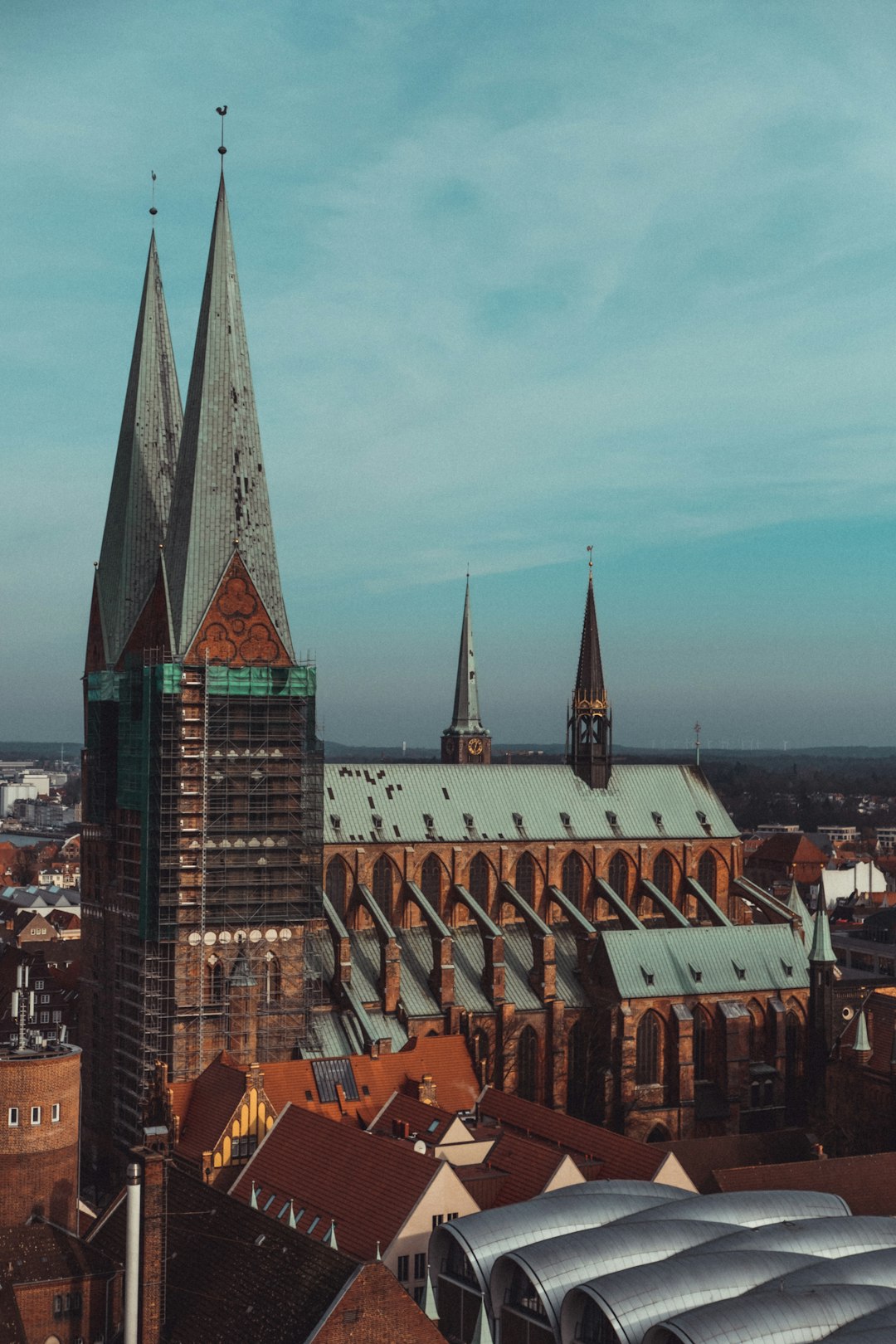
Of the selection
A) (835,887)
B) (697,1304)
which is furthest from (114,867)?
(835,887)

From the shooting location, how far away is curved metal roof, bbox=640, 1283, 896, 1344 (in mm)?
43531

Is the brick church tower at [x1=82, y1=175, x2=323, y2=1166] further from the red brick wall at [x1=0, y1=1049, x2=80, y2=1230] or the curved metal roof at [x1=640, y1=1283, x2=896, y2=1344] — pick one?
the curved metal roof at [x1=640, y1=1283, x2=896, y2=1344]

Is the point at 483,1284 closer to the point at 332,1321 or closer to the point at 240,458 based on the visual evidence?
the point at 332,1321

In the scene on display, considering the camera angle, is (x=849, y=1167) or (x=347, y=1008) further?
(x=347, y=1008)

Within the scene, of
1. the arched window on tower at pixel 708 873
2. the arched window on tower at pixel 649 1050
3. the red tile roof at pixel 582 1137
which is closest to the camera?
the red tile roof at pixel 582 1137

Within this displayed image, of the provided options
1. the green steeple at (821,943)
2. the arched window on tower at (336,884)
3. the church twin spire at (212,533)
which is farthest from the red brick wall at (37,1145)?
the green steeple at (821,943)

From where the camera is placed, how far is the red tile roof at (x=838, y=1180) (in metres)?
62.2

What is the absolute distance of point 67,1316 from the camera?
47.4 m

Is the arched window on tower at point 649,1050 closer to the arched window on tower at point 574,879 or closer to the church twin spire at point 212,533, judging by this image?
the arched window on tower at point 574,879

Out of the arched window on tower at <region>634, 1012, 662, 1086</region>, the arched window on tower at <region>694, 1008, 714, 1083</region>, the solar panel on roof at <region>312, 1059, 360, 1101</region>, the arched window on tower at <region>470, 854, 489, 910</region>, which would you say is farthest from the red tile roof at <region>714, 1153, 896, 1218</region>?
the arched window on tower at <region>470, 854, 489, 910</region>

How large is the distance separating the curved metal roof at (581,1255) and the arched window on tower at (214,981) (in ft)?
89.3

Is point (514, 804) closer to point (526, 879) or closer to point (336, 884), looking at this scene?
point (526, 879)

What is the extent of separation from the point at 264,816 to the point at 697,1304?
113 ft

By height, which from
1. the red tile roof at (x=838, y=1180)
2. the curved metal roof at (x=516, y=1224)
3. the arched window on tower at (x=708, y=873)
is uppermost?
the arched window on tower at (x=708, y=873)
